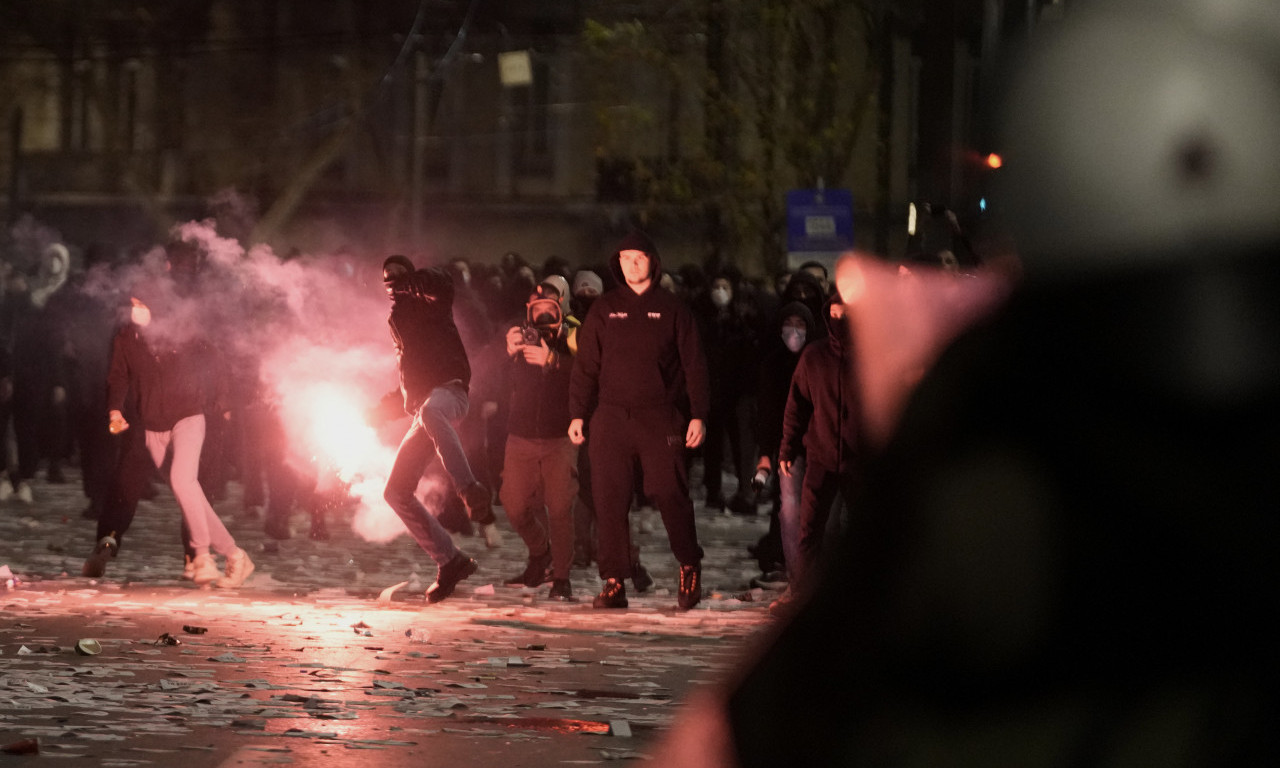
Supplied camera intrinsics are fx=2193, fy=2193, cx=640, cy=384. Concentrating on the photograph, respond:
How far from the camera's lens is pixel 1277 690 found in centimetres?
127

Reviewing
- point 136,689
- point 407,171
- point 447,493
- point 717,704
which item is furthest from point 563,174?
point 717,704

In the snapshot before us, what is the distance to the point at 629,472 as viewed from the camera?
12.0 meters

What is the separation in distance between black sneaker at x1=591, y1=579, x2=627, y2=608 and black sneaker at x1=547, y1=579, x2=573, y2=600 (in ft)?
1.51

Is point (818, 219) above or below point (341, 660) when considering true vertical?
above

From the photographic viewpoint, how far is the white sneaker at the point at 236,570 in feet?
41.4

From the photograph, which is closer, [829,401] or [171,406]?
[829,401]

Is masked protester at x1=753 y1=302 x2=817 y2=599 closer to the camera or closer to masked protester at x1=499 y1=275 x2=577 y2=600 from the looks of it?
masked protester at x1=499 y1=275 x2=577 y2=600

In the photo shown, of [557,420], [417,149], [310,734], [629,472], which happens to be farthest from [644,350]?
[417,149]

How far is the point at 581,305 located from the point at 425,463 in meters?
2.64

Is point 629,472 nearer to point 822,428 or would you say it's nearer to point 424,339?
point 822,428

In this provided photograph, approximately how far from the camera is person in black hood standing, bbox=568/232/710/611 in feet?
38.9

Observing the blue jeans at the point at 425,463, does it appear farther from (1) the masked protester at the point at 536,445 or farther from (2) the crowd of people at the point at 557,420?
(1) the masked protester at the point at 536,445

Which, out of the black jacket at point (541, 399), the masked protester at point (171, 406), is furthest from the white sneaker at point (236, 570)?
the black jacket at point (541, 399)

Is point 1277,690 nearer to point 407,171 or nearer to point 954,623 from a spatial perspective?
point 954,623
